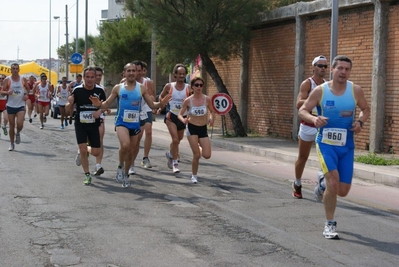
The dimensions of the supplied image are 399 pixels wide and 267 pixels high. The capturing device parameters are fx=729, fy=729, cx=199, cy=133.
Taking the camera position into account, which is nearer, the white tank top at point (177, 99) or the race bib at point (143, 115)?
the race bib at point (143, 115)

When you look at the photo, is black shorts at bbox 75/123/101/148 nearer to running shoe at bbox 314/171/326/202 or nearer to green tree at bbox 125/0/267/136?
running shoe at bbox 314/171/326/202

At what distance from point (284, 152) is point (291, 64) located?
4871 millimetres

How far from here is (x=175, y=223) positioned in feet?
27.7

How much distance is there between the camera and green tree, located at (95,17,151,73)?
43.2 metres

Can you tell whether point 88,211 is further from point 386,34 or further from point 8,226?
point 386,34

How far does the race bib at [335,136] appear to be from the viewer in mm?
7855

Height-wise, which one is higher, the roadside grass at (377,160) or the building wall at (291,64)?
the building wall at (291,64)

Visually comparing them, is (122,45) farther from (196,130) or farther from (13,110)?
(196,130)

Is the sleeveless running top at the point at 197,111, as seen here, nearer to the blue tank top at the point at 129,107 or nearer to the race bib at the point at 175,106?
the blue tank top at the point at 129,107

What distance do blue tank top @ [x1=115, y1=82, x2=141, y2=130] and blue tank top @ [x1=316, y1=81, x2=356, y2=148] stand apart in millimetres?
4072

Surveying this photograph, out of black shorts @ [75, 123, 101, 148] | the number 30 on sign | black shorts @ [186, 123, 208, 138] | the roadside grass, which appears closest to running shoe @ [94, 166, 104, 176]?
black shorts @ [75, 123, 101, 148]

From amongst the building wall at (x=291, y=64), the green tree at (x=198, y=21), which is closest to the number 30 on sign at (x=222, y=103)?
the building wall at (x=291, y=64)

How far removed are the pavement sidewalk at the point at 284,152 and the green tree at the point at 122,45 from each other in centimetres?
1886

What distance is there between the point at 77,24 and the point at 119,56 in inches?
355
